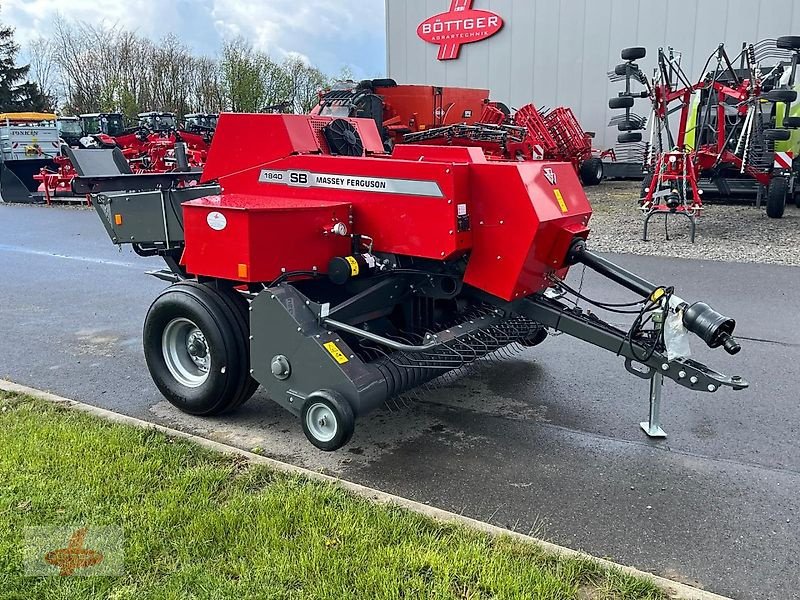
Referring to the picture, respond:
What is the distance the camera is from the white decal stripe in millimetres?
3857

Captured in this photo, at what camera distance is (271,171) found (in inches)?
175

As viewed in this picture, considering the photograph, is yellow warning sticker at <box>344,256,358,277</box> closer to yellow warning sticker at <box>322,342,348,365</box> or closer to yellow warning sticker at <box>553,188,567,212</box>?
yellow warning sticker at <box>322,342,348,365</box>

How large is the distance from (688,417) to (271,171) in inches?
114

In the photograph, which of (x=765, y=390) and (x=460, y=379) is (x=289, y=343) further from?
(x=765, y=390)

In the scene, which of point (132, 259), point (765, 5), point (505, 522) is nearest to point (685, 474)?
point (505, 522)

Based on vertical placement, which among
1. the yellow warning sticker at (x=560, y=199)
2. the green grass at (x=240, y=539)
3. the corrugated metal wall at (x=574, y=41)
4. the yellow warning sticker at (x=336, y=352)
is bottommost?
the green grass at (x=240, y=539)

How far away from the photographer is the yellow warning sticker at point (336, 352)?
12.0 feet

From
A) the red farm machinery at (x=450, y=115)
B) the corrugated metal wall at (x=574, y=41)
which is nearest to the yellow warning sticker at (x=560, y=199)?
the red farm machinery at (x=450, y=115)

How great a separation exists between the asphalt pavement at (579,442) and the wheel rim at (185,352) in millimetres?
251

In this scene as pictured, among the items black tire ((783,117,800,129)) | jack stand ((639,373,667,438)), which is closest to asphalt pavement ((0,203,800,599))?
jack stand ((639,373,667,438))

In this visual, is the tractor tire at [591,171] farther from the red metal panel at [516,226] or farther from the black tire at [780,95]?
the red metal panel at [516,226]

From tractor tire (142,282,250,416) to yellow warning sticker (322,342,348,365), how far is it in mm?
682

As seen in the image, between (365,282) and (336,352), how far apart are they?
0.69 metres

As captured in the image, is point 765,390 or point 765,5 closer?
point 765,390
